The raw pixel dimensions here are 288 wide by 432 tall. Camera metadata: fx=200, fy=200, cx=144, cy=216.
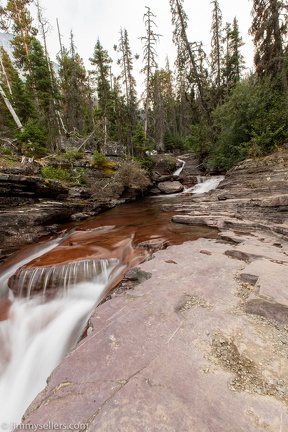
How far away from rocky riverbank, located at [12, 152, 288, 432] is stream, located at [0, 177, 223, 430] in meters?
1.58

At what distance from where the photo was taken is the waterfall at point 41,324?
3.26 meters

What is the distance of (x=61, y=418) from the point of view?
1.57 meters

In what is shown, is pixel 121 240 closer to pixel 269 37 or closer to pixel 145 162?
pixel 145 162

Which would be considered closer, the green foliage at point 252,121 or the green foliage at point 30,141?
the green foliage at point 252,121

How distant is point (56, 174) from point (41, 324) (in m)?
9.09

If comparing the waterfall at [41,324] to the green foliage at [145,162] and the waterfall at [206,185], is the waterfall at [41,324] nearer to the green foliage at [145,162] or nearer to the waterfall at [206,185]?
the waterfall at [206,185]

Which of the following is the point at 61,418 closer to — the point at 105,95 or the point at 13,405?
the point at 13,405

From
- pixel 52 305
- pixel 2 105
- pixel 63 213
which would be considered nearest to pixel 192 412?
pixel 52 305

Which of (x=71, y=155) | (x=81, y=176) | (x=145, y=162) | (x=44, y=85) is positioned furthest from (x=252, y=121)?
(x=44, y=85)

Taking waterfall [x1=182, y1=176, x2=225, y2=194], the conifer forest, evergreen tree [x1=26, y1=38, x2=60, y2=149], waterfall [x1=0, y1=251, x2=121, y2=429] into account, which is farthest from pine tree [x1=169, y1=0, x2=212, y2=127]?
waterfall [x1=0, y1=251, x2=121, y2=429]

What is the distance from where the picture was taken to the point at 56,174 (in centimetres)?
1143

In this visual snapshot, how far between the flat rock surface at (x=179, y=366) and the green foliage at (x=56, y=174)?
9.81 m

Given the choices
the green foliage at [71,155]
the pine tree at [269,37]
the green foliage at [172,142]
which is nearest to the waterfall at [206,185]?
the pine tree at [269,37]

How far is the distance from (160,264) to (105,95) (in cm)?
2141
